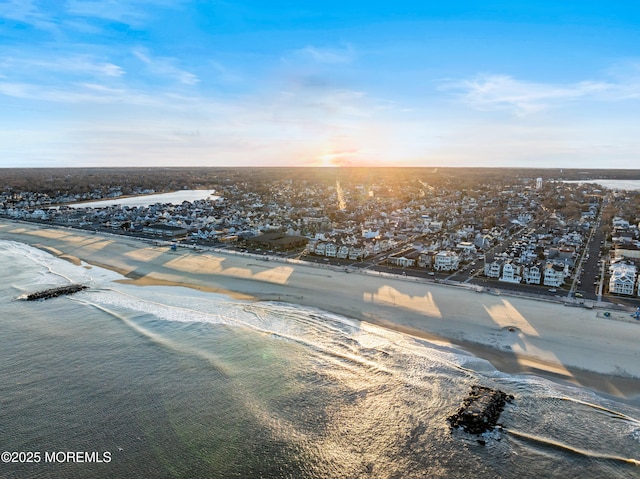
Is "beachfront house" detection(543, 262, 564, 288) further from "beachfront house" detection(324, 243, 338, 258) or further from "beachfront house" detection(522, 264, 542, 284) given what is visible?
"beachfront house" detection(324, 243, 338, 258)

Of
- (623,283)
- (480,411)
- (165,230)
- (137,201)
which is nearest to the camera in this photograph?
(480,411)

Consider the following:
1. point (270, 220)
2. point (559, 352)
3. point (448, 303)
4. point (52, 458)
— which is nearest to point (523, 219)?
point (270, 220)

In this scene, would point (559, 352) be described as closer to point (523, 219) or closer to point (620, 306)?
point (620, 306)

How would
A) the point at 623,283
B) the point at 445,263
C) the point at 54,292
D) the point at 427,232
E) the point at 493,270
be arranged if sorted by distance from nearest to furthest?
the point at 623,283 → the point at 54,292 → the point at 493,270 → the point at 445,263 → the point at 427,232

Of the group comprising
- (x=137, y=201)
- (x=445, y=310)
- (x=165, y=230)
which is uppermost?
(x=137, y=201)

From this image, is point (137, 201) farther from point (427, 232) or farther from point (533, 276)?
point (533, 276)

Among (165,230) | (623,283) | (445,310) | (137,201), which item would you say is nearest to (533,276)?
(623,283)
